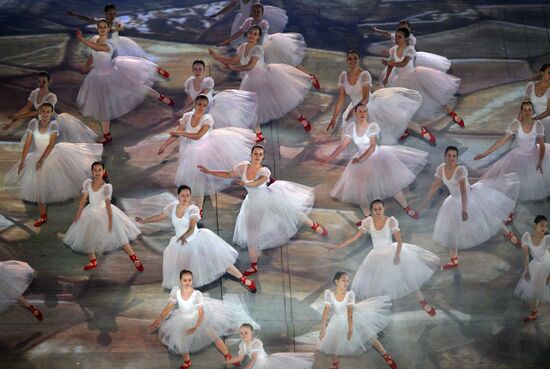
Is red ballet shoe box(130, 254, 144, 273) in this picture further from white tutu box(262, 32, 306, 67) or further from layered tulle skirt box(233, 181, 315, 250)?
white tutu box(262, 32, 306, 67)

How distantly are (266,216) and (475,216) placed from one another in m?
1.66

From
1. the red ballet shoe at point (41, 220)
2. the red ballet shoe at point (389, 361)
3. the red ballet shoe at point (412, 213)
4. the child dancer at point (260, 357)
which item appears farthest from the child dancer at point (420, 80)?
the red ballet shoe at point (41, 220)

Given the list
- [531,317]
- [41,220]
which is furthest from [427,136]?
[41,220]

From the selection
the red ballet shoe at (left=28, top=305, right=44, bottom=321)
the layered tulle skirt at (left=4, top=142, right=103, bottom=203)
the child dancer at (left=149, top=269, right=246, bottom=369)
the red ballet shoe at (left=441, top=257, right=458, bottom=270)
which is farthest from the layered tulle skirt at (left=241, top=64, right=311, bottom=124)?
the red ballet shoe at (left=28, top=305, right=44, bottom=321)

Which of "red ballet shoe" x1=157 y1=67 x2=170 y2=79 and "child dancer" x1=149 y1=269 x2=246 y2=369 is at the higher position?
"red ballet shoe" x1=157 y1=67 x2=170 y2=79

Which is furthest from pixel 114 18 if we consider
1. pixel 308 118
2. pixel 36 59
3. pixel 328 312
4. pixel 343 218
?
pixel 328 312

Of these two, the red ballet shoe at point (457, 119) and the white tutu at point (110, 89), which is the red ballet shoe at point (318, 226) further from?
the white tutu at point (110, 89)

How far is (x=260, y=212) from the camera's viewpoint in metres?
10.4

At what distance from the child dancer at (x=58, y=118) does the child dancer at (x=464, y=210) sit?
9.98 ft

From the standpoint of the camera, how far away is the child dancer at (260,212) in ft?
34.2

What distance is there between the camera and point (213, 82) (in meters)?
11.6

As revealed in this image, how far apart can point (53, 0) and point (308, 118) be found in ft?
10.7

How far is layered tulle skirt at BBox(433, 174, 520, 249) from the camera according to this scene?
10461 mm

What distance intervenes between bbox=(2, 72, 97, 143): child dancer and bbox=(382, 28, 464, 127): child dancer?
2.72m
